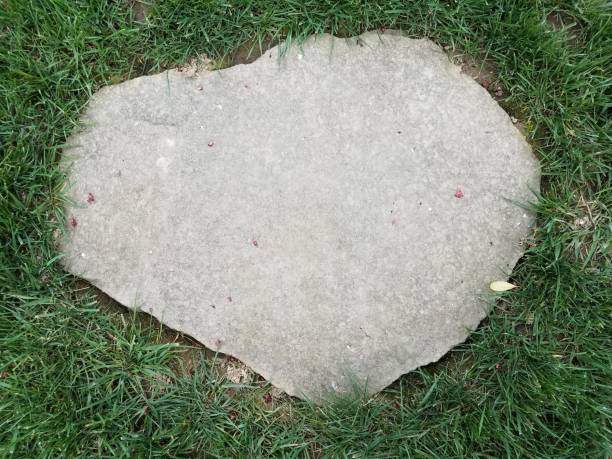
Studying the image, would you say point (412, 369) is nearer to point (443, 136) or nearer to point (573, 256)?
point (573, 256)

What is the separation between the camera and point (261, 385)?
2170 mm

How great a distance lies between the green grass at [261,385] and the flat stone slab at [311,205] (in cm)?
10

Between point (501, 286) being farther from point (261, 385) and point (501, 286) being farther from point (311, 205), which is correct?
point (261, 385)

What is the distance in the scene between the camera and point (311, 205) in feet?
7.18

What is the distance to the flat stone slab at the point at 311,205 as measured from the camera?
2152 mm

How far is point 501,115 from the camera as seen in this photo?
88.0 inches

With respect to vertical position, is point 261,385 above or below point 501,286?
below

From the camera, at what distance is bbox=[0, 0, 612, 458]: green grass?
2082 millimetres

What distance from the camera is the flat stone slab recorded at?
215cm

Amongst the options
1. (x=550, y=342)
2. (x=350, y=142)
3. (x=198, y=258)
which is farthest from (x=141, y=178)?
(x=550, y=342)

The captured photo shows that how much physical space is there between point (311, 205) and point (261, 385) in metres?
0.74

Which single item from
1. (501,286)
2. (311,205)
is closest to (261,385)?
(311,205)

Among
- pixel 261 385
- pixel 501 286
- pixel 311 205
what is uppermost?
pixel 311 205

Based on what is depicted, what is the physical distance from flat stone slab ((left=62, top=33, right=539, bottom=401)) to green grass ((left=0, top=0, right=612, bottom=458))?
10 cm
